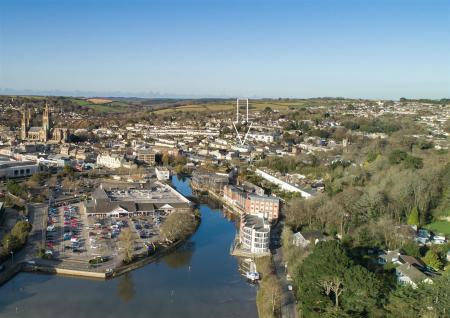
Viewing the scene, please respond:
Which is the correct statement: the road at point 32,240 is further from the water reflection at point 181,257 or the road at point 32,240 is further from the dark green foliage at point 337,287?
the dark green foliage at point 337,287

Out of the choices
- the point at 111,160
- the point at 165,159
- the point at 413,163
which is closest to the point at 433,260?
the point at 413,163

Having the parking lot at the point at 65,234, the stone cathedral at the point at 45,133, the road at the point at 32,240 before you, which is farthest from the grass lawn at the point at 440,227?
the stone cathedral at the point at 45,133

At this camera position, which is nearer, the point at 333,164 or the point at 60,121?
the point at 333,164

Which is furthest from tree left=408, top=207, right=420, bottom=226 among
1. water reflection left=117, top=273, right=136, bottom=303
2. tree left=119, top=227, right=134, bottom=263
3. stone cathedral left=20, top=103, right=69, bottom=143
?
stone cathedral left=20, top=103, right=69, bottom=143

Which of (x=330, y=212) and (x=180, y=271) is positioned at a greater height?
(x=330, y=212)

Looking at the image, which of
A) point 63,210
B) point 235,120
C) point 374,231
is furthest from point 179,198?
point 235,120

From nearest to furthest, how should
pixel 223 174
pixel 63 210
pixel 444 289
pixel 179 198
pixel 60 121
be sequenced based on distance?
pixel 444 289 < pixel 63 210 < pixel 179 198 < pixel 223 174 < pixel 60 121

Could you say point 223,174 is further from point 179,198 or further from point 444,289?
point 444,289
